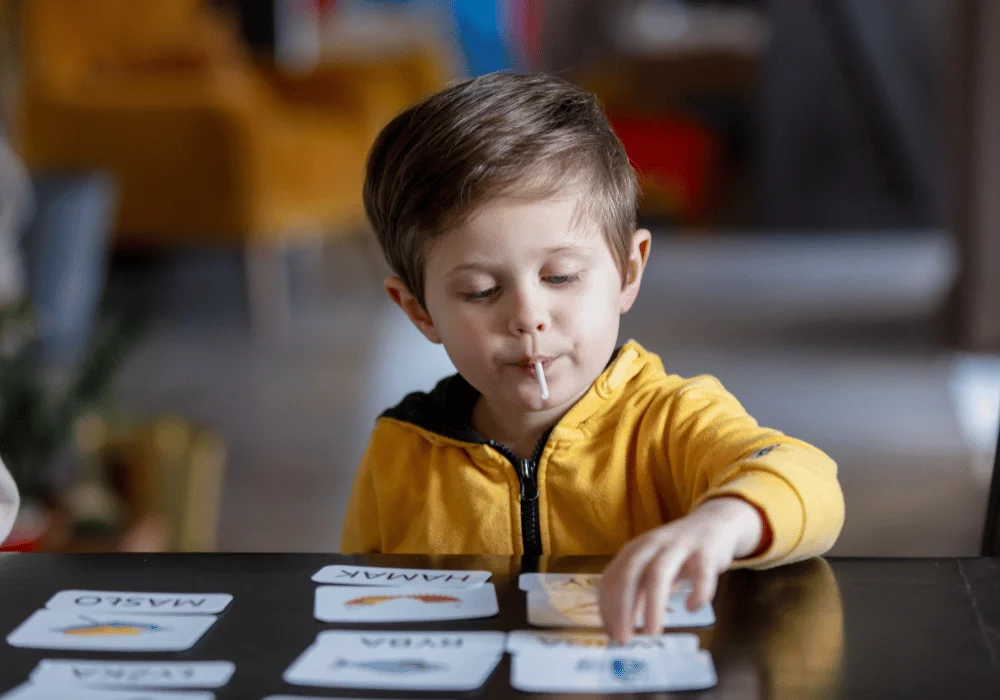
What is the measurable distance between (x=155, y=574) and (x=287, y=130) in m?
3.13

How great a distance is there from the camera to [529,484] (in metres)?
0.78

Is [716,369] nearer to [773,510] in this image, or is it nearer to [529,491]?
[529,491]

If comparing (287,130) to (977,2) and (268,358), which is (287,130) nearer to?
(268,358)

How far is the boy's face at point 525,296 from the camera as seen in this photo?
2.31 ft

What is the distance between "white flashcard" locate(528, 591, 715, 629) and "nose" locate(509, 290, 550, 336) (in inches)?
7.6

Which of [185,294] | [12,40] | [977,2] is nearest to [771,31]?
[977,2]

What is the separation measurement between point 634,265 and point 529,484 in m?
0.16

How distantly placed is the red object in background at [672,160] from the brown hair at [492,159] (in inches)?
167

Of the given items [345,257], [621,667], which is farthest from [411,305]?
[345,257]

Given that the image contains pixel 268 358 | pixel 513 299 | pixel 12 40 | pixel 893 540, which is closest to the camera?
pixel 513 299

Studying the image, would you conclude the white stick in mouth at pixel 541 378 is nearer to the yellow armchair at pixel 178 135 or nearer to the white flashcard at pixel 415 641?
the white flashcard at pixel 415 641

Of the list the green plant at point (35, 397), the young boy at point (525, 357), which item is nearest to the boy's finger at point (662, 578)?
the young boy at point (525, 357)

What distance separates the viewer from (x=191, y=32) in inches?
156

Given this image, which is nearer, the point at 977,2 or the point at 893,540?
the point at 893,540
